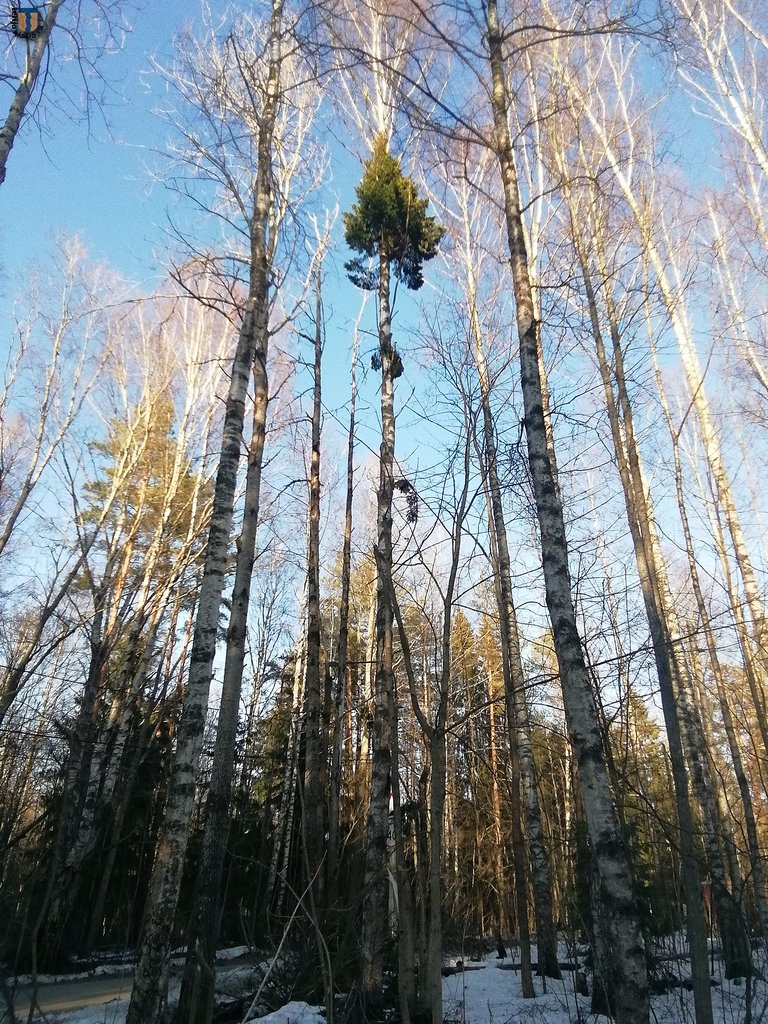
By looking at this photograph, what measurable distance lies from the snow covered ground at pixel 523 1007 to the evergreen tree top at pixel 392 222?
375 inches

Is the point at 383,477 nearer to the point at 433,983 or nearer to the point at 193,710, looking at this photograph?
the point at 193,710

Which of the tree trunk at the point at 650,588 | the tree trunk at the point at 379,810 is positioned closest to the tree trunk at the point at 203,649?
the tree trunk at the point at 379,810

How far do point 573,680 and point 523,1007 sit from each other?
4782mm

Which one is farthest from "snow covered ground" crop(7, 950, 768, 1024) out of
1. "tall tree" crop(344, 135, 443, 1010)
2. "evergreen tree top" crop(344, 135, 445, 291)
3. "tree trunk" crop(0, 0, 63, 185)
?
"evergreen tree top" crop(344, 135, 445, 291)

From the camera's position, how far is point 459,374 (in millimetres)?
3889

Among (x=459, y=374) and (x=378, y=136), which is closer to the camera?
(x=459, y=374)

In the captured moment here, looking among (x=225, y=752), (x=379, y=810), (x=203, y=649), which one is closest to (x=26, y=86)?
(x=203, y=649)

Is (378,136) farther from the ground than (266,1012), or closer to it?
farther from the ground

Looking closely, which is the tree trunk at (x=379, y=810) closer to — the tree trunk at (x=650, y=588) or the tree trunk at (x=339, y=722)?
the tree trunk at (x=339, y=722)

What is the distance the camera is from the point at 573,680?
4184mm

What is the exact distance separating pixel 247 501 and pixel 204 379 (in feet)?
26.4

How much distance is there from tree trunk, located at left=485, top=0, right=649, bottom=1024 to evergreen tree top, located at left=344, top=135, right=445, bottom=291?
3493mm

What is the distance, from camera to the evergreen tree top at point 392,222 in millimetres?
9906

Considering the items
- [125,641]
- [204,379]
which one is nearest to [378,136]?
[204,379]
